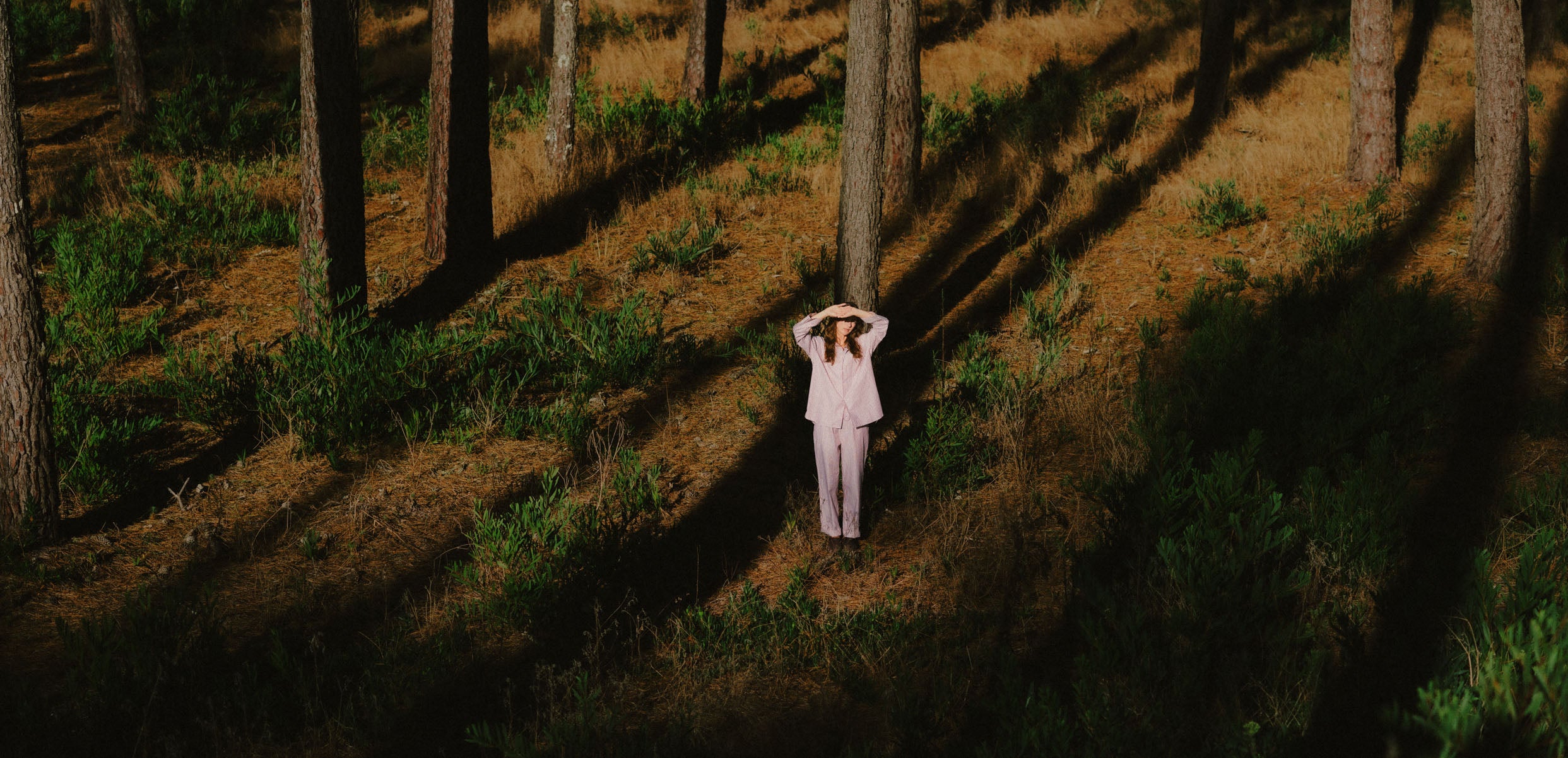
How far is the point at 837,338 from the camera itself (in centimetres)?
596

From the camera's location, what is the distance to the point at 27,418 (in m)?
5.90

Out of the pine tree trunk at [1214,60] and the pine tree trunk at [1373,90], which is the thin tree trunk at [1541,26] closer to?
the pine tree trunk at [1214,60]

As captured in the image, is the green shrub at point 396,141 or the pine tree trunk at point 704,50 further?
the pine tree trunk at point 704,50

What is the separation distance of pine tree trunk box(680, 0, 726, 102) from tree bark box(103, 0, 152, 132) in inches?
273

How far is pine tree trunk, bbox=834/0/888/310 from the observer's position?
300 inches

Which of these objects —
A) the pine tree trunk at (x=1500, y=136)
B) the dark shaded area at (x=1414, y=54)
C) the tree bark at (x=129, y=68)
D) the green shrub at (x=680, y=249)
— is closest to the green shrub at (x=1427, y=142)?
the dark shaded area at (x=1414, y=54)

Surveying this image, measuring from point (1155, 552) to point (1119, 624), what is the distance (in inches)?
40.6

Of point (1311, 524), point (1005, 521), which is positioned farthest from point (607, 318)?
point (1311, 524)

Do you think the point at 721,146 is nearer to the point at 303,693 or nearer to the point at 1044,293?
the point at 1044,293

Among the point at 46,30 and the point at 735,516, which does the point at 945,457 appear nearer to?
the point at 735,516

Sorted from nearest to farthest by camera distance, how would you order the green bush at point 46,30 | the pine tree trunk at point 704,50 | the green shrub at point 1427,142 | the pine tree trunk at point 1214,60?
the green shrub at point 1427,142, the pine tree trunk at point 1214,60, the pine tree trunk at point 704,50, the green bush at point 46,30

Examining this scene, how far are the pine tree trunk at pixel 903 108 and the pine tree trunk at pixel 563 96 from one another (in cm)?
348

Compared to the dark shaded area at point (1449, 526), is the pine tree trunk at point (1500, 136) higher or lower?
higher

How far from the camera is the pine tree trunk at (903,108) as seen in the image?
10.8 meters
